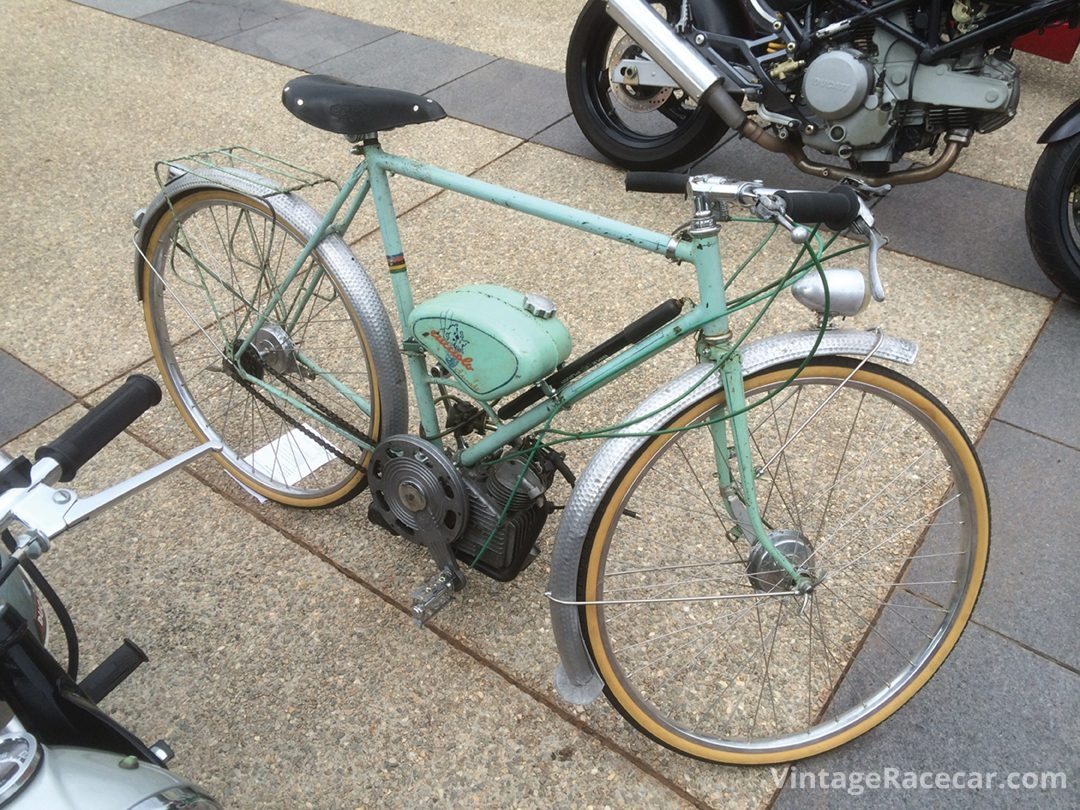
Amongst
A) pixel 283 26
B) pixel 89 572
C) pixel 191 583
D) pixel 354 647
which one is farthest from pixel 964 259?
pixel 283 26

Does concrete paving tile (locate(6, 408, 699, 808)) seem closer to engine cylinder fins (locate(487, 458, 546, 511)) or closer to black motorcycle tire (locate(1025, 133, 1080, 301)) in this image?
engine cylinder fins (locate(487, 458, 546, 511))

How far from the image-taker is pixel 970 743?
86.3 inches

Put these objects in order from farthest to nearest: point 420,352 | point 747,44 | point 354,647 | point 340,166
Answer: point 340,166 < point 747,44 < point 354,647 < point 420,352

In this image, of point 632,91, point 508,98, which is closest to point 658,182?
point 632,91

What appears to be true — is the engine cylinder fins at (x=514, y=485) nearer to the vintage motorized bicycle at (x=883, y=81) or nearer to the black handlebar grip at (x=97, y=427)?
→ the black handlebar grip at (x=97, y=427)

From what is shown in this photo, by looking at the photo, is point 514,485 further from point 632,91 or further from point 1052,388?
point 632,91

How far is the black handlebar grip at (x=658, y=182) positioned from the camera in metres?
1.76

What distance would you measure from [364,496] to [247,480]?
37 centimetres

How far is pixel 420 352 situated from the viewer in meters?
2.17

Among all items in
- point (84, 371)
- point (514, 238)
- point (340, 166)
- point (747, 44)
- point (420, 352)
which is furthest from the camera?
point (340, 166)

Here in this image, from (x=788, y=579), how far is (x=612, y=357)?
2.04 ft

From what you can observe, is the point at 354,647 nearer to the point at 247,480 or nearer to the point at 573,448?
the point at 247,480

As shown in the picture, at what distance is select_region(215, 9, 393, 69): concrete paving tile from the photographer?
5.59 meters

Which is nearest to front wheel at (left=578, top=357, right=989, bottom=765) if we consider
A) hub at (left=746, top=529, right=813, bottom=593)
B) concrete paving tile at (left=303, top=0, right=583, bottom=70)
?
hub at (left=746, top=529, right=813, bottom=593)
